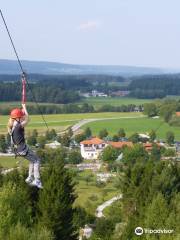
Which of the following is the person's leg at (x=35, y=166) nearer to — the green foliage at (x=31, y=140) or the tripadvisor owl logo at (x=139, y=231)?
the tripadvisor owl logo at (x=139, y=231)

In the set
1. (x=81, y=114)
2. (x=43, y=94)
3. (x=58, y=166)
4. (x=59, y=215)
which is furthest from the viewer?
(x=43, y=94)

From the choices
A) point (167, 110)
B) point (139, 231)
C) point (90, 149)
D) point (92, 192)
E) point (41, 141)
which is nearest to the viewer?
point (139, 231)

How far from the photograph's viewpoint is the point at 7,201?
2341 centimetres

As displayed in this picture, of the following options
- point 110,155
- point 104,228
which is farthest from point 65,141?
point 104,228

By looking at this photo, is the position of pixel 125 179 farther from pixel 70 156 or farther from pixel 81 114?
pixel 81 114

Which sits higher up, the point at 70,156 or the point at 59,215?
the point at 59,215

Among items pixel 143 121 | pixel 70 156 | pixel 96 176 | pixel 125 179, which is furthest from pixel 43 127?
pixel 125 179

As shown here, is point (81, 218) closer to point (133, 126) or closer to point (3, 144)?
point (3, 144)

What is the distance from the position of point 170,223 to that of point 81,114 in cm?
11836

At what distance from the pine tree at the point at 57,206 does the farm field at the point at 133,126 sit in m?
79.2

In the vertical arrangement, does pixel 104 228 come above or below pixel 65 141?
above

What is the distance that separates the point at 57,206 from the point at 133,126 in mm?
93048

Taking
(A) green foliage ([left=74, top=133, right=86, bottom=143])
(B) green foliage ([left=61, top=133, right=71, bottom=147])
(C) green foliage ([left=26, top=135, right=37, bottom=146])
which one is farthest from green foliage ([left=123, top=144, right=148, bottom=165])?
(A) green foliage ([left=74, top=133, right=86, bottom=143])

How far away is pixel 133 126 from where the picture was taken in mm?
118125
